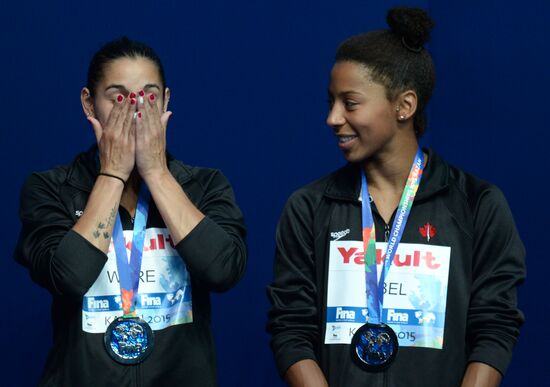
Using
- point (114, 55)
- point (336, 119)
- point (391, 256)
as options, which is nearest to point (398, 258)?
point (391, 256)

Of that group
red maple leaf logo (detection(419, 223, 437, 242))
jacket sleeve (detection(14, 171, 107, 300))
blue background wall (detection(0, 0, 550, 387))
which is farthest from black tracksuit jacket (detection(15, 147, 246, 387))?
blue background wall (detection(0, 0, 550, 387))

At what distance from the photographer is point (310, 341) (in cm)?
224

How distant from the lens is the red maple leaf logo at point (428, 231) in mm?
2244

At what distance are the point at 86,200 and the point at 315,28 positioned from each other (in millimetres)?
1481

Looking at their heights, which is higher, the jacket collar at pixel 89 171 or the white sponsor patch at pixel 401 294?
the jacket collar at pixel 89 171

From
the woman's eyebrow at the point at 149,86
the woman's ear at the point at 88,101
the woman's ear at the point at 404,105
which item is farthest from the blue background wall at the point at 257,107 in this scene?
the woman's ear at the point at 404,105

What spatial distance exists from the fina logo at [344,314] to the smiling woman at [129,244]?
27 cm

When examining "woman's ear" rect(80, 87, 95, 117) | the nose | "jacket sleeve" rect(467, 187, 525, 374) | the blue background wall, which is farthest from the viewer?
the blue background wall

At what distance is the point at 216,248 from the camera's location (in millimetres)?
2236

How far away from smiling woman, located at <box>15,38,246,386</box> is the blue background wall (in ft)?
3.13

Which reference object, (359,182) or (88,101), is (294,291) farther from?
(88,101)

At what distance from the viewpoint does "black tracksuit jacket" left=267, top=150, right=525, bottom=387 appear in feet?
7.14

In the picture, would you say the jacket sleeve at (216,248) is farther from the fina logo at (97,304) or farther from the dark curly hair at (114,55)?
the dark curly hair at (114,55)

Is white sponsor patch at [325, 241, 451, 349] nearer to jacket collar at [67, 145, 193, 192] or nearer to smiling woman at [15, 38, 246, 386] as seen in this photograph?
smiling woman at [15, 38, 246, 386]
